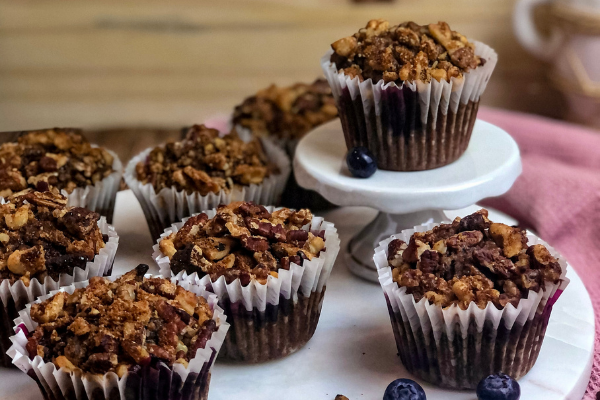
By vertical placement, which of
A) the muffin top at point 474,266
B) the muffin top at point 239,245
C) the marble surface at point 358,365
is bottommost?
the marble surface at point 358,365

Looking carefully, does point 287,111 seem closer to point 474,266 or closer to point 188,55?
point 188,55

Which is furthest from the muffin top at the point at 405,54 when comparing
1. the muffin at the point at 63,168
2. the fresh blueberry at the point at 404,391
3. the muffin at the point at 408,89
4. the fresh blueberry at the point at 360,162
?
the muffin at the point at 63,168

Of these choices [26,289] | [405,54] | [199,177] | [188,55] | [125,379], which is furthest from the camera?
[188,55]

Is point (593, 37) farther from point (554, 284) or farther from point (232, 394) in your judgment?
point (232, 394)

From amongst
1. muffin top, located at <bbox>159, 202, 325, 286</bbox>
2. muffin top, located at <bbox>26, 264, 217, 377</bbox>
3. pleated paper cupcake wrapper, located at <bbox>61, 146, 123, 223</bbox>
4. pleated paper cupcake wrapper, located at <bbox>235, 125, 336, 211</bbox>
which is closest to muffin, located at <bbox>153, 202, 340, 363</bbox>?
muffin top, located at <bbox>159, 202, 325, 286</bbox>

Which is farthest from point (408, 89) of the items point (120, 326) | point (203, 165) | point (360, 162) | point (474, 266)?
point (120, 326)

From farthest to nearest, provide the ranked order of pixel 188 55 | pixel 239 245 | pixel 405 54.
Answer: pixel 188 55 < pixel 405 54 < pixel 239 245

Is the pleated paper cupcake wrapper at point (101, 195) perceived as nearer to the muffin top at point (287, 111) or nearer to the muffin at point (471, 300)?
the muffin top at point (287, 111)
